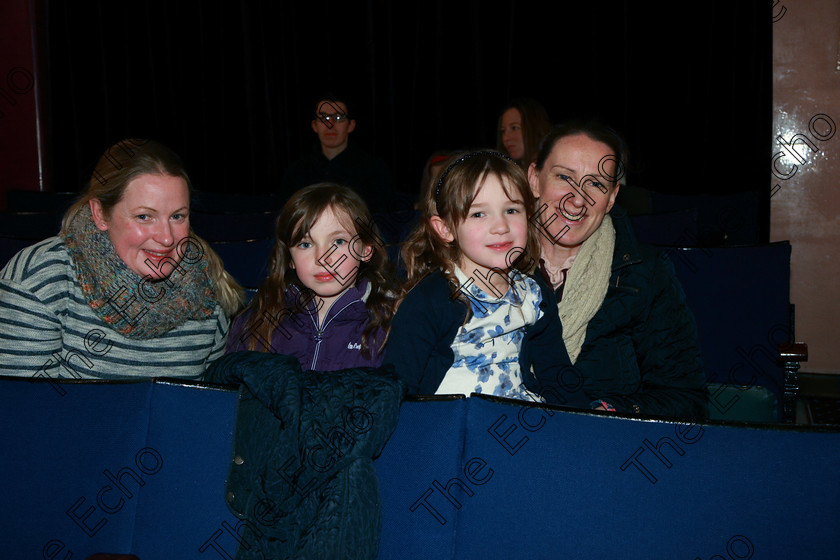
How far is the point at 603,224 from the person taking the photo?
1881mm

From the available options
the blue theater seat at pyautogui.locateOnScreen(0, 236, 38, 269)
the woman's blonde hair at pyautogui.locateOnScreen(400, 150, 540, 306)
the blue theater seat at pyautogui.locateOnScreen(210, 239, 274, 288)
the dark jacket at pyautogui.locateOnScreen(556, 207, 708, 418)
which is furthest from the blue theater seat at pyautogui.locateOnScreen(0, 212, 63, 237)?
the dark jacket at pyautogui.locateOnScreen(556, 207, 708, 418)

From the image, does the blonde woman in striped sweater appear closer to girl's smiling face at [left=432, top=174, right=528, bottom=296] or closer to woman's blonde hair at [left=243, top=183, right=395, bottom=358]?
woman's blonde hair at [left=243, top=183, right=395, bottom=358]

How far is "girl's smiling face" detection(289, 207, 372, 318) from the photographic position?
68.3 inches

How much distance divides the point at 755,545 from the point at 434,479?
0.53 metres

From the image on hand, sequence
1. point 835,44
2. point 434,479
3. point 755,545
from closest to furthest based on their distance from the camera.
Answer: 1. point 755,545
2. point 434,479
3. point 835,44

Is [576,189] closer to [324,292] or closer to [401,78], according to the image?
[324,292]

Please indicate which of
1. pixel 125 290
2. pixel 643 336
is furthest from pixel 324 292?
pixel 643 336

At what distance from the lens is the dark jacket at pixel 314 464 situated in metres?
1.19

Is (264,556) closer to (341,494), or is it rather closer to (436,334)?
(341,494)

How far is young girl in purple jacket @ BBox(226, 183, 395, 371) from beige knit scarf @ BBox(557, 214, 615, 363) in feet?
1.43

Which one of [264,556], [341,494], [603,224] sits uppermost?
[603,224]

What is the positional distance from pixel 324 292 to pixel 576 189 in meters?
0.67

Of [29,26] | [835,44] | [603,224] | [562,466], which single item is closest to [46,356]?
[562,466]

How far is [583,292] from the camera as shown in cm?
177
